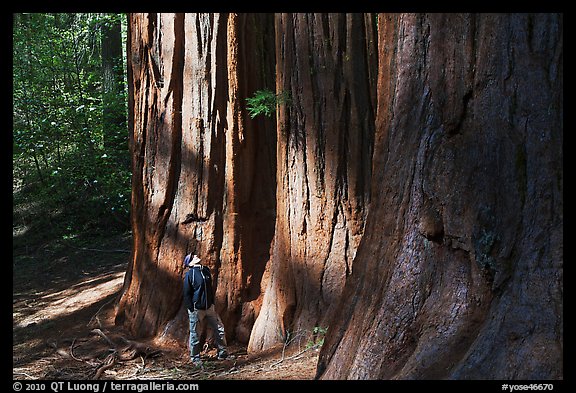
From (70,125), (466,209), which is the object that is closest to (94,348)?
(466,209)

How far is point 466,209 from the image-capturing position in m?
3.75

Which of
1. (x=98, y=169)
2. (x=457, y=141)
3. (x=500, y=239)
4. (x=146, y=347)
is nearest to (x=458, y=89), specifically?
(x=457, y=141)

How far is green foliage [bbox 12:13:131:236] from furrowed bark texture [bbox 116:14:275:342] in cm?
834

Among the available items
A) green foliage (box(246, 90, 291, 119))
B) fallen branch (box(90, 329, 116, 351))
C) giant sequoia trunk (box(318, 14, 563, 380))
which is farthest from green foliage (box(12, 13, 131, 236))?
giant sequoia trunk (box(318, 14, 563, 380))

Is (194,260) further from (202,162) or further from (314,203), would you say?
(314,203)

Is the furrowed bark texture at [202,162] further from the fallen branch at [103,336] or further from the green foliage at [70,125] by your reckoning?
the green foliage at [70,125]

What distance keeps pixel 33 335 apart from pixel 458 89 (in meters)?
8.48

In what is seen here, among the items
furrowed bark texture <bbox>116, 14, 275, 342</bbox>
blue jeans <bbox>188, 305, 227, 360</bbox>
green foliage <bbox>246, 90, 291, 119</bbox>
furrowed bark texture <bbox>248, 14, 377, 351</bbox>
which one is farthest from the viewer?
furrowed bark texture <bbox>116, 14, 275, 342</bbox>

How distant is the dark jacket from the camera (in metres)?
8.03

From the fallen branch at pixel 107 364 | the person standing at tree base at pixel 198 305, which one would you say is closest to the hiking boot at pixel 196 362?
the person standing at tree base at pixel 198 305

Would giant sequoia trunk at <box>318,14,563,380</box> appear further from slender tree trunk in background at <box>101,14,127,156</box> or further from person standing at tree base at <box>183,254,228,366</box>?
slender tree trunk in background at <box>101,14,127,156</box>

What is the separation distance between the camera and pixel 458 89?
12.6 feet

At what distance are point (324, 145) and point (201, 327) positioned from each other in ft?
10.4

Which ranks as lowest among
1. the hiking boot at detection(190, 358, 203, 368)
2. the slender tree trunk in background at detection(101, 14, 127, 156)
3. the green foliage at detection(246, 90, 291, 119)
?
the hiking boot at detection(190, 358, 203, 368)
